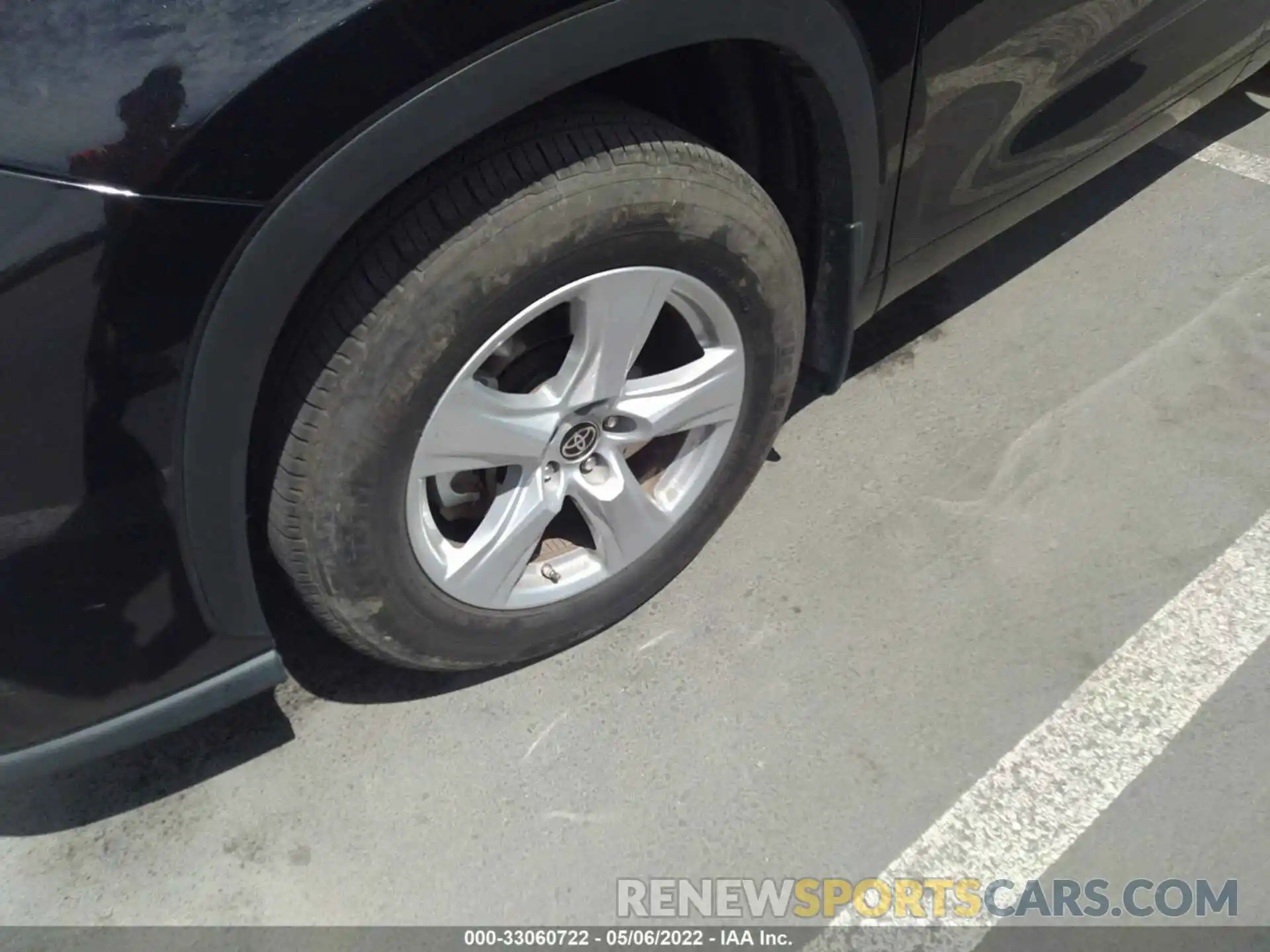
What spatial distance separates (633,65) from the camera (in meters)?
1.63

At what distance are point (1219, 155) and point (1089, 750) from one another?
94.9 inches

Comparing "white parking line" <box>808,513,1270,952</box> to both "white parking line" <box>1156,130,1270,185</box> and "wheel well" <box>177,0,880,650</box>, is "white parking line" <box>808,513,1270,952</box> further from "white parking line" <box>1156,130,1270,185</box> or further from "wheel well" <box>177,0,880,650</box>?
"white parking line" <box>1156,130,1270,185</box>

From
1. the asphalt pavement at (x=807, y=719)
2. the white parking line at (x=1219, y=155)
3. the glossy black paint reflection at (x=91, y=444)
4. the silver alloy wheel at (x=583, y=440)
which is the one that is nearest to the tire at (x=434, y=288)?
the silver alloy wheel at (x=583, y=440)

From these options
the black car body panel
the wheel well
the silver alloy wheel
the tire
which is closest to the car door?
the black car body panel

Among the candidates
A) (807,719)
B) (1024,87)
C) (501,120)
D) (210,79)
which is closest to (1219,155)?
(1024,87)

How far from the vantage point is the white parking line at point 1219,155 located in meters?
3.27

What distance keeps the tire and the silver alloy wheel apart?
33 mm

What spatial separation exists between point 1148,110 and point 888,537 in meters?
1.24

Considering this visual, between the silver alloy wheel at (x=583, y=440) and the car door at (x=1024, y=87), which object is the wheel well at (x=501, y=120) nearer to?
the car door at (x=1024, y=87)


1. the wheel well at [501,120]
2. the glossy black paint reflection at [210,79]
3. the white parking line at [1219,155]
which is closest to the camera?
the glossy black paint reflection at [210,79]

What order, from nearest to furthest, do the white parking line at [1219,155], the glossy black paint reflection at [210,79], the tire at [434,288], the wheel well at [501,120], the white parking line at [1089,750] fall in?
the glossy black paint reflection at [210,79], the wheel well at [501,120], the tire at [434,288], the white parking line at [1089,750], the white parking line at [1219,155]

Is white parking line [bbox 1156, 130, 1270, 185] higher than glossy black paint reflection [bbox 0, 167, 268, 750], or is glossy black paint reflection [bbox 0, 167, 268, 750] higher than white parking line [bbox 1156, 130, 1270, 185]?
glossy black paint reflection [bbox 0, 167, 268, 750]

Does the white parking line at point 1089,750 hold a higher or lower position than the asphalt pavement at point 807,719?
lower

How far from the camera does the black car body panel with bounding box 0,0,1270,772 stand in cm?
109
